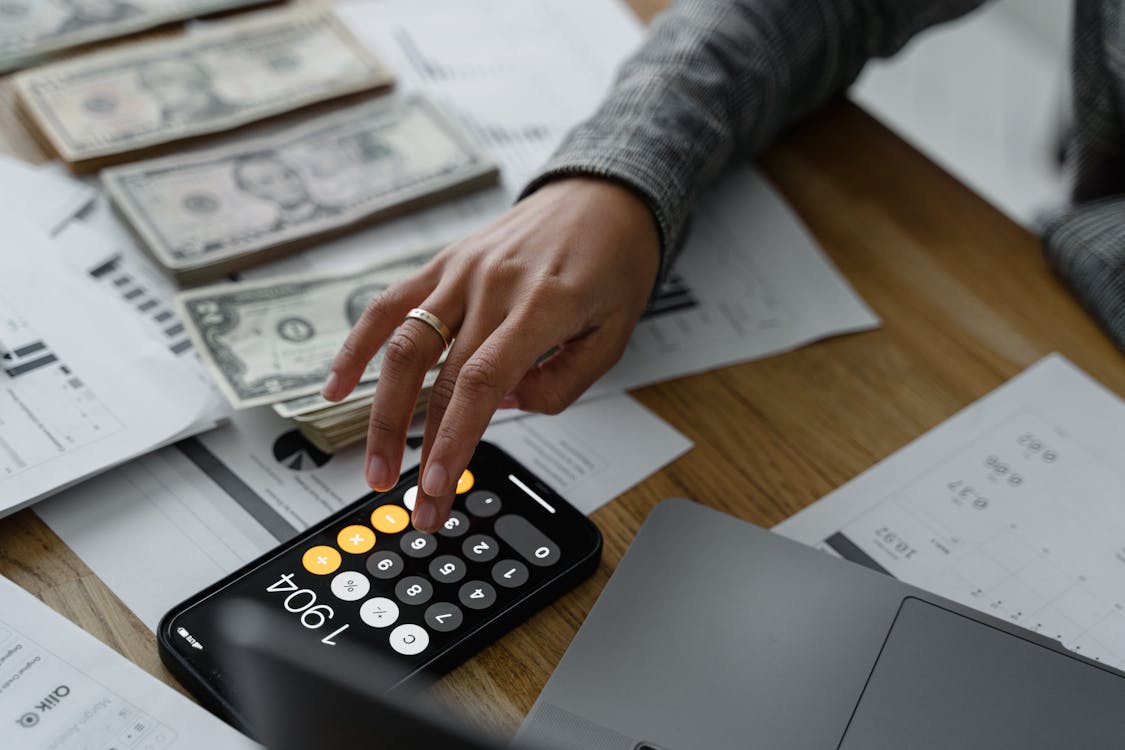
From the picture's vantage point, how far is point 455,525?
1.65ft

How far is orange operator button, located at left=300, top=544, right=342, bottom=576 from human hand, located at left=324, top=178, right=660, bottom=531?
38mm

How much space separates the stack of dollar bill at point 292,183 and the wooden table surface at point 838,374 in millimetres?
105

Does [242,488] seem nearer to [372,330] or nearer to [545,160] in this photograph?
[372,330]

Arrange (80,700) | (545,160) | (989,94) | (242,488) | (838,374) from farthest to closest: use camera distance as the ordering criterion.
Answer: (989,94) → (545,160) → (838,374) → (242,488) → (80,700)

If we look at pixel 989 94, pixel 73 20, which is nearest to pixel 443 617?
pixel 73 20

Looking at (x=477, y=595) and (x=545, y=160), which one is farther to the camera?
(x=545, y=160)

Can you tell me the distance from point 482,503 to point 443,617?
67 mm

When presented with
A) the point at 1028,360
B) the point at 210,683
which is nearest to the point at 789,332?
the point at 1028,360

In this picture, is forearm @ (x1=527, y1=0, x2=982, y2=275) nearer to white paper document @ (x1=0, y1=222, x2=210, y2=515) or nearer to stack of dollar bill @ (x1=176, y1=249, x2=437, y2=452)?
stack of dollar bill @ (x1=176, y1=249, x2=437, y2=452)

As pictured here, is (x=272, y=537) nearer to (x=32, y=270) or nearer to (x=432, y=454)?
(x=432, y=454)

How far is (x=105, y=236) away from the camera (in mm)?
651

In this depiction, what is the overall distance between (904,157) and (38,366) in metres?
0.59

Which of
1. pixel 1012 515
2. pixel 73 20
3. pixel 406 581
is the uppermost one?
pixel 73 20

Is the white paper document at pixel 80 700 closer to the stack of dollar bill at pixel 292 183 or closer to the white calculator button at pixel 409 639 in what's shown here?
the white calculator button at pixel 409 639
